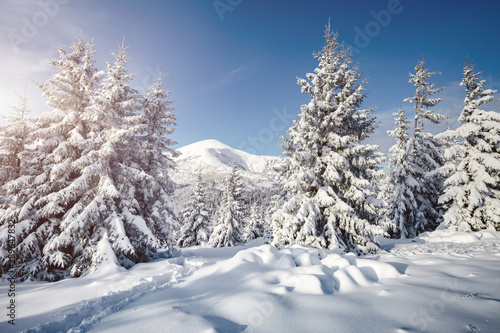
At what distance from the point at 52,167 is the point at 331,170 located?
1479 centimetres

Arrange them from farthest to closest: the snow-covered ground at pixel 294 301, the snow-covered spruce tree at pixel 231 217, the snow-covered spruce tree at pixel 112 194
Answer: the snow-covered spruce tree at pixel 231 217, the snow-covered spruce tree at pixel 112 194, the snow-covered ground at pixel 294 301

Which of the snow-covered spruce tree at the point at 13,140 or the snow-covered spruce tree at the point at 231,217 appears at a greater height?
the snow-covered spruce tree at the point at 13,140

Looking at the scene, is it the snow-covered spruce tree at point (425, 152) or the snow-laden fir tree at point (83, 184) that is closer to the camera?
the snow-laden fir tree at point (83, 184)

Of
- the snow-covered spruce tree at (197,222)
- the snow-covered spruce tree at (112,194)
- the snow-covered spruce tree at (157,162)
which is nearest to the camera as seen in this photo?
the snow-covered spruce tree at (112,194)

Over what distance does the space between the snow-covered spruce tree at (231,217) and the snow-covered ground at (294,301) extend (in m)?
20.2

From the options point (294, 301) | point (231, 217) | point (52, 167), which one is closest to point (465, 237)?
point (294, 301)

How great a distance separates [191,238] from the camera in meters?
27.8

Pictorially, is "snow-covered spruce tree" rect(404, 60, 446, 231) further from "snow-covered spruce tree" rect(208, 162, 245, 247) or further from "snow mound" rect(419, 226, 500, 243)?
"snow-covered spruce tree" rect(208, 162, 245, 247)

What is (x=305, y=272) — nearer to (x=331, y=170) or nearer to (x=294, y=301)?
(x=294, y=301)

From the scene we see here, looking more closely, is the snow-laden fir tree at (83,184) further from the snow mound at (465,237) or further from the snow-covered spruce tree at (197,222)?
the snow mound at (465,237)

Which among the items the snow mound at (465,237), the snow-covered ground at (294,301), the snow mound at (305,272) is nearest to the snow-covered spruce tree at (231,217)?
the snow mound at (465,237)

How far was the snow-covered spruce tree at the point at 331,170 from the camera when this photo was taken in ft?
35.0

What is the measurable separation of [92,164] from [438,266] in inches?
566

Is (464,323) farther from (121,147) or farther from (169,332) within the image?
(121,147)
